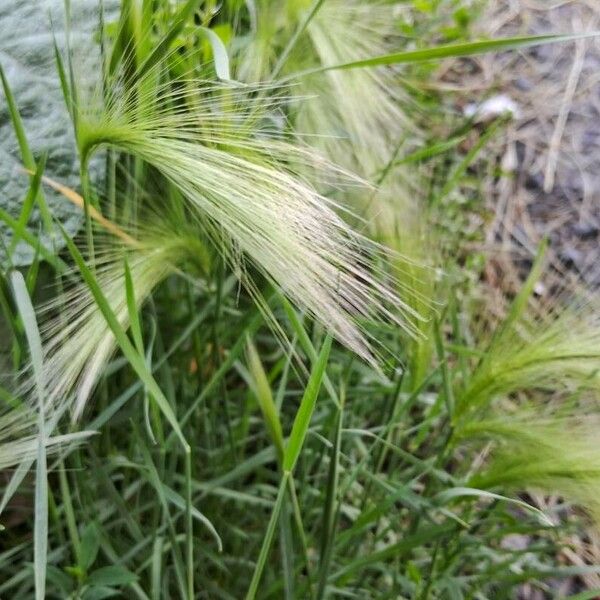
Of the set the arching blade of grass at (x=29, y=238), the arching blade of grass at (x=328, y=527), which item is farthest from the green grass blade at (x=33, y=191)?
the arching blade of grass at (x=328, y=527)

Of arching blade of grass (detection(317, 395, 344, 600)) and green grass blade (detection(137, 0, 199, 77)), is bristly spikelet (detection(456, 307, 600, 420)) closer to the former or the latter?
arching blade of grass (detection(317, 395, 344, 600))

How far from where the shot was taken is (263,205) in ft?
1.64

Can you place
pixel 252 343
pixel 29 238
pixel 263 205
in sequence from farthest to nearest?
1. pixel 252 343
2. pixel 29 238
3. pixel 263 205

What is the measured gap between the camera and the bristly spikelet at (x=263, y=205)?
48 cm

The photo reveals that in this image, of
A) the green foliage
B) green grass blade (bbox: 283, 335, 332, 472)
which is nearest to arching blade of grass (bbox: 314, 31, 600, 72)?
the green foliage

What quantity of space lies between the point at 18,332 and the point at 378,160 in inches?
17.1

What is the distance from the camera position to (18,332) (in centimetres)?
63

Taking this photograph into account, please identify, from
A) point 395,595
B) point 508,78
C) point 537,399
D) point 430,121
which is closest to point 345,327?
point 395,595

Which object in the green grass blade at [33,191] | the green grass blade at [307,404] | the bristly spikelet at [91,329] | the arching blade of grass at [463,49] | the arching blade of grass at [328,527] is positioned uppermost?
the arching blade of grass at [463,49]

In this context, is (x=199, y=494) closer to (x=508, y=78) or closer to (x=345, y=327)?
(x=345, y=327)

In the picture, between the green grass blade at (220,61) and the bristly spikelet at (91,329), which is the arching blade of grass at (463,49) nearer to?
the green grass blade at (220,61)

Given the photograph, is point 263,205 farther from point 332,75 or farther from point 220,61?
point 332,75

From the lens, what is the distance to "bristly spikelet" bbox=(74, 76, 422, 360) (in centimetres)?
48

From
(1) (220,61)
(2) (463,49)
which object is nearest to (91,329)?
(1) (220,61)
